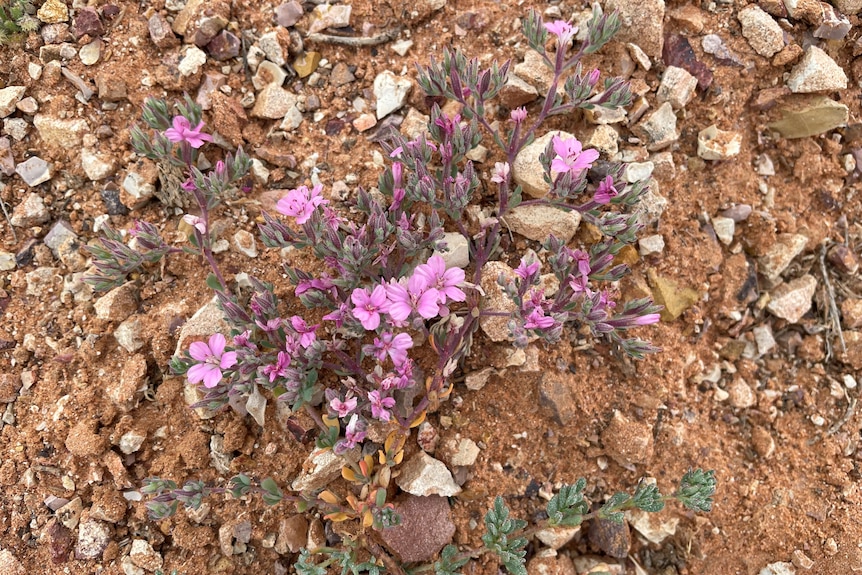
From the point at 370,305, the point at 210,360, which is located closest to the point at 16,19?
the point at 210,360

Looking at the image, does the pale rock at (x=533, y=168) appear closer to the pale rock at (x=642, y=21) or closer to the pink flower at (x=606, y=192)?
the pink flower at (x=606, y=192)

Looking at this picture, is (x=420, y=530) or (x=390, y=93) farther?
(x=390, y=93)

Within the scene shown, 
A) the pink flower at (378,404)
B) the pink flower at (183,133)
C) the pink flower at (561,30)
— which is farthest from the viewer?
the pink flower at (561,30)

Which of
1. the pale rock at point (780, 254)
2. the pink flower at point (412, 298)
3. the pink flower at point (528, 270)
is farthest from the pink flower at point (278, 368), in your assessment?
the pale rock at point (780, 254)

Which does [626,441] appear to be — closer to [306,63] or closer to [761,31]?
[761,31]

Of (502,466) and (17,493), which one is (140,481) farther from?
(502,466)

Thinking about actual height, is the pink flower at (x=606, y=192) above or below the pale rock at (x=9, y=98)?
below
